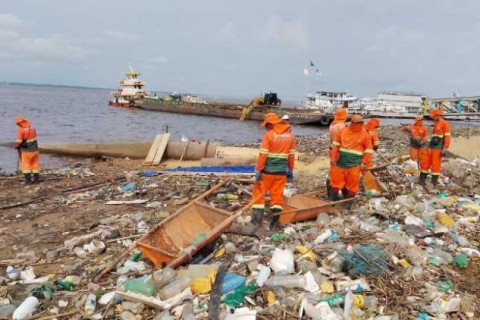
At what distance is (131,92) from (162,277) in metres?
43.2

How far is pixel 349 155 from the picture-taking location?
6.13 meters

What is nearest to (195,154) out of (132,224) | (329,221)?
(132,224)

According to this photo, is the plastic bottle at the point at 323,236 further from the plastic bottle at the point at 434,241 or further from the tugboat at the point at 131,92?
the tugboat at the point at 131,92

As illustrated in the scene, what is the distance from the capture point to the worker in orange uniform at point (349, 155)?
6.14 metres

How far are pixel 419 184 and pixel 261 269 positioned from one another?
5.22 m

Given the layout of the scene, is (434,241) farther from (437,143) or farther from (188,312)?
(437,143)

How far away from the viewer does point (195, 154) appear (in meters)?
13.0

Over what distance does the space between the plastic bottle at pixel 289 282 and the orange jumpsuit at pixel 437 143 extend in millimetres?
5368

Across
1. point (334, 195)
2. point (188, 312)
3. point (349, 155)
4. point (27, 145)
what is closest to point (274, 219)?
point (334, 195)

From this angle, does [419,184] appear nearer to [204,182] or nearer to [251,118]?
[204,182]

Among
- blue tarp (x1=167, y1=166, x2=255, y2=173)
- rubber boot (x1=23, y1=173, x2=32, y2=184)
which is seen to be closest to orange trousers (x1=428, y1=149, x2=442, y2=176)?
Answer: blue tarp (x1=167, y1=166, x2=255, y2=173)

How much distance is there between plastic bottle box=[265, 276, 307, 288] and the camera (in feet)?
12.7

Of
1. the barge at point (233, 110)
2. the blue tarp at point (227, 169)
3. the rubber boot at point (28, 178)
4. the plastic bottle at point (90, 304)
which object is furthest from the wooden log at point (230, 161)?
the barge at point (233, 110)

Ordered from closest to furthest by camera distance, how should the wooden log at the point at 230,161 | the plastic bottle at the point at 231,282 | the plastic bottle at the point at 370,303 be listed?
the plastic bottle at the point at 370,303
the plastic bottle at the point at 231,282
the wooden log at the point at 230,161
